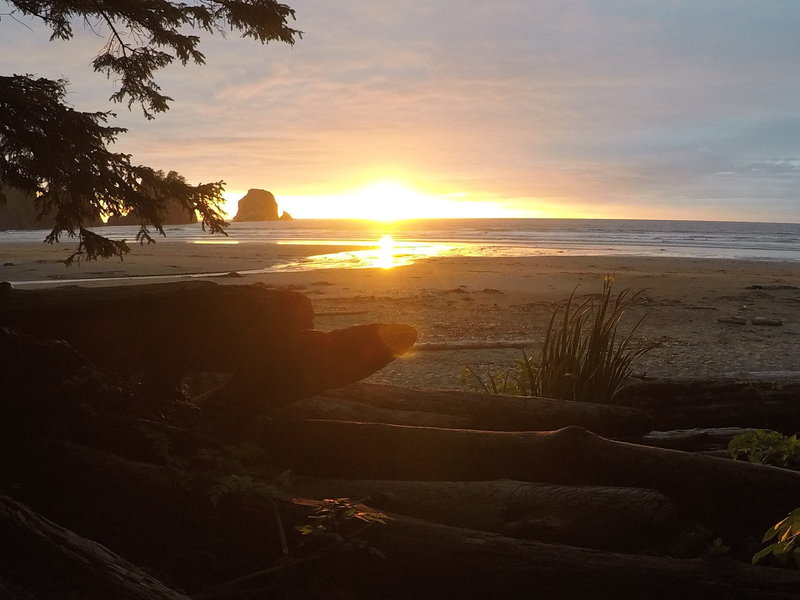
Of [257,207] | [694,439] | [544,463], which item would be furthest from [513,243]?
[257,207]

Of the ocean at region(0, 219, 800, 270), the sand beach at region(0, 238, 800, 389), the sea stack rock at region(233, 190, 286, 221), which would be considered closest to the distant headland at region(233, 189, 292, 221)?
the sea stack rock at region(233, 190, 286, 221)

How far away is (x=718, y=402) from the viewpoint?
15.0ft

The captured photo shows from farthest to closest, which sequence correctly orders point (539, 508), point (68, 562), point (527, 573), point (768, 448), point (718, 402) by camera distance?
point (718, 402) < point (768, 448) < point (539, 508) < point (527, 573) < point (68, 562)

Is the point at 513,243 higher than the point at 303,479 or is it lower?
higher

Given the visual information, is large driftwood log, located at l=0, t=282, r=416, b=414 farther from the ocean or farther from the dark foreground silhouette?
the ocean

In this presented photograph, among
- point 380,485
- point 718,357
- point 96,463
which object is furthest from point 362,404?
point 718,357

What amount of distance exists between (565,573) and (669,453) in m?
1.06

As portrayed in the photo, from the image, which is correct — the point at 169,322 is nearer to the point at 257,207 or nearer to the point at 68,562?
the point at 68,562

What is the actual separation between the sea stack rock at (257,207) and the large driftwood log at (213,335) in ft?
637

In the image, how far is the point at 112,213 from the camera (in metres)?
5.98

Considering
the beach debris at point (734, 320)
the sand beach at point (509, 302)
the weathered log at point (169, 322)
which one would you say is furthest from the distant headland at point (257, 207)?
the weathered log at point (169, 322)

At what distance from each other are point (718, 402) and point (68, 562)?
4366mm

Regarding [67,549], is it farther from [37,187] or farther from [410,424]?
[37,187]

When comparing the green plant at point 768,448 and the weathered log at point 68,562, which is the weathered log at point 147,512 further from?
the green plant at point 768,448
